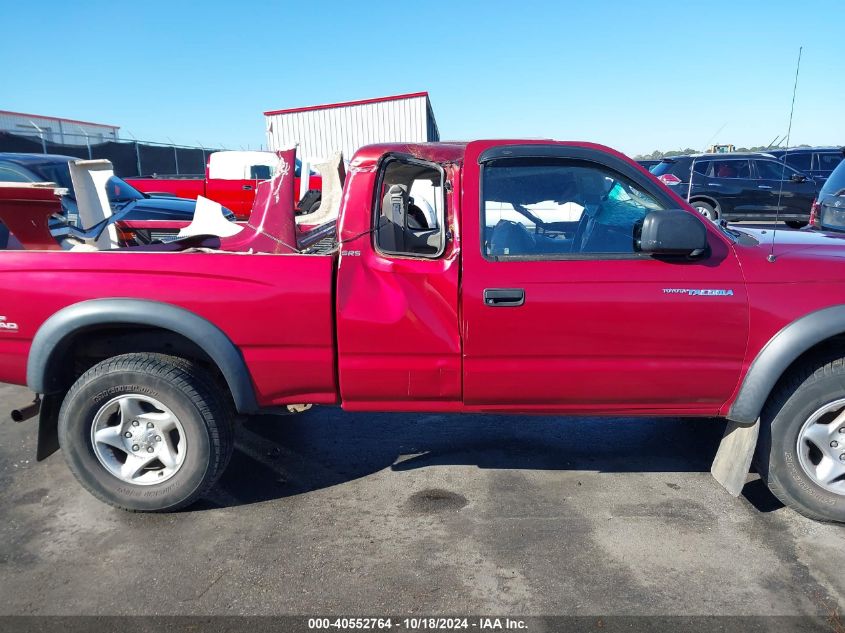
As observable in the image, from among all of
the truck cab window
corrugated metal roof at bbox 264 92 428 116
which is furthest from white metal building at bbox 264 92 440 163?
the truck cab window

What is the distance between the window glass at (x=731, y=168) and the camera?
12898 mm

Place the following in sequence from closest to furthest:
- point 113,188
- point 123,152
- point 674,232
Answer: point 674,232 < point 113,188 < point 123,152

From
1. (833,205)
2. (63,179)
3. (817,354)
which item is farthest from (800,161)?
(63,179)

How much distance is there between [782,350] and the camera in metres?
2.85

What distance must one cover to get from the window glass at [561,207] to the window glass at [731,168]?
1158 centimetres

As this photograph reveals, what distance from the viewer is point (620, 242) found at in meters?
2.98

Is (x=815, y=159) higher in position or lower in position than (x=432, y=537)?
higher

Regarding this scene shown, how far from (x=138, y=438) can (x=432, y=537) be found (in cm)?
164

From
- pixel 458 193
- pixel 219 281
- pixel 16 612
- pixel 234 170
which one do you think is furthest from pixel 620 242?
pixel 234 170

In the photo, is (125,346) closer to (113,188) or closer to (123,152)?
(113,188)

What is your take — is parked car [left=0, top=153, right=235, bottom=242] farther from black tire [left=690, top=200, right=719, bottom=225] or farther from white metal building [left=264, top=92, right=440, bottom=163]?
white metal building [left=264, top=92, right=440, bottom=163]

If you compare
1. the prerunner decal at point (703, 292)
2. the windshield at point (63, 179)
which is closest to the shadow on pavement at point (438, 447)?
the prerunner decal at point (703, 292)

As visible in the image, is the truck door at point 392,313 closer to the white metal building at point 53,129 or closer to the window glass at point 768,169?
the window glass at point 768,169

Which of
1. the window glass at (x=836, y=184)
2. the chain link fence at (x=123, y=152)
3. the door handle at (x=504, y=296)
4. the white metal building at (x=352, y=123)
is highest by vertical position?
the white metal building at (x=352, y=123)
